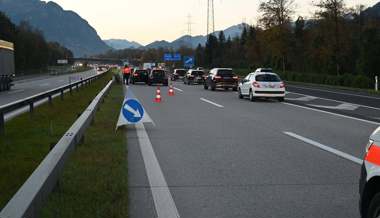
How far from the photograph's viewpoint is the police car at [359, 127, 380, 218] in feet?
14.7

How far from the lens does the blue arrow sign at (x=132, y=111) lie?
546 inches

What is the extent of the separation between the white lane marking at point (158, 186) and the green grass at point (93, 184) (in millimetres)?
357

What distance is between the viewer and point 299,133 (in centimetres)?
1349

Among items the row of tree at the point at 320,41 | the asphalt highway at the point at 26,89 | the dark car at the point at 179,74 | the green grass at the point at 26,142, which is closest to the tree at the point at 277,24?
the row of tree at the point at 320,41

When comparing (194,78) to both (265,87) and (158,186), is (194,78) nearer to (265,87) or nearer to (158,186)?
Answer: (265,87)

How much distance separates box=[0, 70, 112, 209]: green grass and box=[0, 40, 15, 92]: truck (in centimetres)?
1909

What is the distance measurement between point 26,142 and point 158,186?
15.7 feet

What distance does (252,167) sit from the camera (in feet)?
29.5

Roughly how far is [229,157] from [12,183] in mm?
3918

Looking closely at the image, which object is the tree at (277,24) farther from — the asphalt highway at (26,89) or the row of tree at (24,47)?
the row of tree at (24,47)

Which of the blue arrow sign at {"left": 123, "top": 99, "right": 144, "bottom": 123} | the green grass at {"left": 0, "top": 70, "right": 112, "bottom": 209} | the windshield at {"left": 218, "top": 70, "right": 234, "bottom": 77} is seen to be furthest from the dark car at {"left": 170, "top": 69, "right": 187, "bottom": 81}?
the blue arrow sign at {"left": 123, "top": 99, "right": 144, "bottom": 123}

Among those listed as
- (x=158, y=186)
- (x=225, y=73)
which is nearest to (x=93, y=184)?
(x=158, y=186)

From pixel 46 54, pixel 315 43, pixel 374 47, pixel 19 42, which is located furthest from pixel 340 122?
pixel 46 54

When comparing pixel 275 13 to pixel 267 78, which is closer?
pixel 267 78
